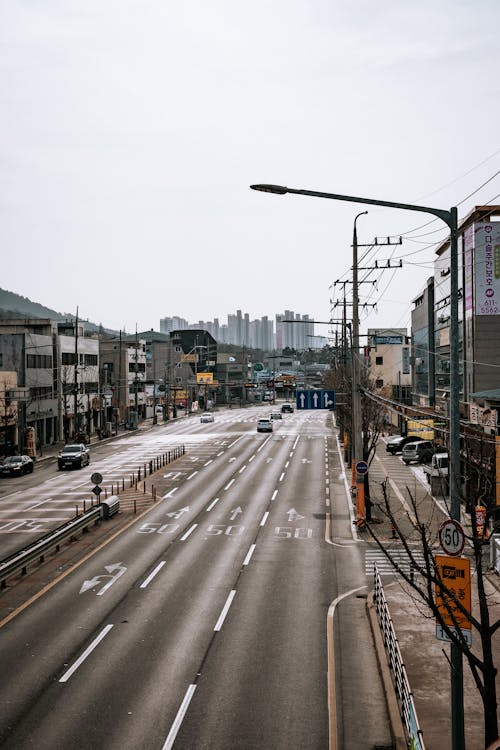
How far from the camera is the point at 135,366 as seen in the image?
105062 mm

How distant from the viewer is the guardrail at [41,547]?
22219 mm

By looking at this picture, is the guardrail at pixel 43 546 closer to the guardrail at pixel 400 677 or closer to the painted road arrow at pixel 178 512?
the painted road arrow at pixel 178 512

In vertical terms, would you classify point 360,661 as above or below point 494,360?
below

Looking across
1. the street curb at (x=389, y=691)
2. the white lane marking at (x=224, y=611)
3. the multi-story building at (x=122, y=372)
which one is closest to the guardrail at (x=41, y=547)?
the white lane marking at (x=224, y=611)

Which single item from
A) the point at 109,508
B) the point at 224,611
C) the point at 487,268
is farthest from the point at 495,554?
the point at 487,268

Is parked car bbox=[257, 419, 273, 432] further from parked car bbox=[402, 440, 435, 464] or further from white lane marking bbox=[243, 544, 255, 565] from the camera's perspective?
white lane marking bbox=[243, 544, 255, 565]

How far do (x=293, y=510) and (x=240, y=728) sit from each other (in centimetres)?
2264

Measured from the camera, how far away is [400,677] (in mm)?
13477

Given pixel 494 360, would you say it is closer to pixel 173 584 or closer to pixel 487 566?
pixel 487 566

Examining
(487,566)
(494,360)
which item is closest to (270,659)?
(487,566)

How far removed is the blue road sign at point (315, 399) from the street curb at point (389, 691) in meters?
17.3

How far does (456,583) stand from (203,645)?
344 inches

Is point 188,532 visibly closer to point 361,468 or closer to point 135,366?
point 361,468

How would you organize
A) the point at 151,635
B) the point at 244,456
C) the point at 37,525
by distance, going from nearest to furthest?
the point at 151,635
the point at 37,525
the point at 244,456
